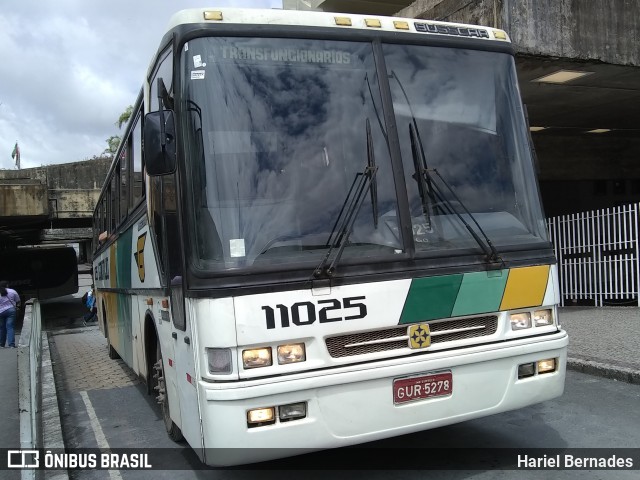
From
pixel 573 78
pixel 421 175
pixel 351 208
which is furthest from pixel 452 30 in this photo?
pixel 573 78

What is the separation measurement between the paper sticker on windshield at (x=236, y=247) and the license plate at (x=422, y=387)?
128 cm

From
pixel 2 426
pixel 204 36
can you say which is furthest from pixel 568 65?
pixel 2 426

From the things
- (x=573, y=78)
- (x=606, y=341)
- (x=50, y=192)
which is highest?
(x=573, y=78)

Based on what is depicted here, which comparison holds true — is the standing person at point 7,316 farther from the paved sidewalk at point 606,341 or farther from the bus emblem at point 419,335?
the bus emblem at point 419,335

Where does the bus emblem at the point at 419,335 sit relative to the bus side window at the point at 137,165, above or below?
below

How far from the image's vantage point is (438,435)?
5.23 meters

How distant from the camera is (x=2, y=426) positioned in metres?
6.62

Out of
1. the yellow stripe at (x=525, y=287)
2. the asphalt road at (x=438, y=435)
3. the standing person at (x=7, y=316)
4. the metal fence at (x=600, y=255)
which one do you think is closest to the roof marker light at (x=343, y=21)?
the yellow stripe at (x=525, y=287)

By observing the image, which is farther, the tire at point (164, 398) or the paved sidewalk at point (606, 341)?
the paved sidewalk at point (606, 341)

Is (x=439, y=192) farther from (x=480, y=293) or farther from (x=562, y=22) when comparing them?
(x=562, y=22)

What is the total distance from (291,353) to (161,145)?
1.55 meters

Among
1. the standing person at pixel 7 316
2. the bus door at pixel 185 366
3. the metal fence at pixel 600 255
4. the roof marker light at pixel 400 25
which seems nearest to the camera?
the bus door at pixel 185 366

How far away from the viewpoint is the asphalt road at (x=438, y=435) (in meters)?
4.50

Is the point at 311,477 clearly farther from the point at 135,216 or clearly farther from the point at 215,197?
the point at 135,216
